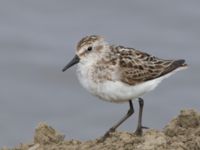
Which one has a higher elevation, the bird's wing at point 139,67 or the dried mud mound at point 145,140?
the bird's wing at point 139,67

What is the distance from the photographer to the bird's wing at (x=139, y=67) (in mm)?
10188

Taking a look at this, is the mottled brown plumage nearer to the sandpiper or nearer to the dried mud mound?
the sandpiper

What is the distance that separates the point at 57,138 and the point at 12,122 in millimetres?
5292

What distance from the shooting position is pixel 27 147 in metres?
10.0

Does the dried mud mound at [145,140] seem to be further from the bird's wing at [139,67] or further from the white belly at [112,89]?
the bird's wing at [139,67]

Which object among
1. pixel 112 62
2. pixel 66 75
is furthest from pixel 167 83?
pixel 112 62

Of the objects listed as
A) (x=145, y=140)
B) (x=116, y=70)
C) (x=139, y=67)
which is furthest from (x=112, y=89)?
(x=145, y=140)

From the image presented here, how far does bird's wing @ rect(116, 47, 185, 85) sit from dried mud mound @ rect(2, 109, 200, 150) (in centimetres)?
58

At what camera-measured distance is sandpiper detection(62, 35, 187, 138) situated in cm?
1003

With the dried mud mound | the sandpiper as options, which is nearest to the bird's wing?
the sandpiper

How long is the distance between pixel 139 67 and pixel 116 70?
0.34 m

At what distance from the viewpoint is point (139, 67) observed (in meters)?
10.4

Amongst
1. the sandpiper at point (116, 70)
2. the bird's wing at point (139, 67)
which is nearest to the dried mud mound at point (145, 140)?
the sandpiper at point (116, 70)

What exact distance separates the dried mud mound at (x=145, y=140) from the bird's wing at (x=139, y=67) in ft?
1.92
